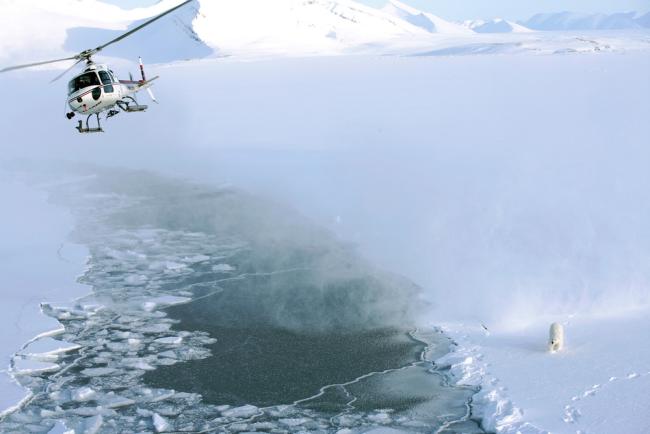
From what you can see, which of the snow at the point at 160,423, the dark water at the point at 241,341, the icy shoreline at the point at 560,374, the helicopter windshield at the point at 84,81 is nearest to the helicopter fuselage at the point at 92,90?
the helicopter windshield at the point at 84,81

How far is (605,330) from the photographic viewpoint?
40.4 ft

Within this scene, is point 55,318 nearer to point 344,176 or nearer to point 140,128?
point 344,176

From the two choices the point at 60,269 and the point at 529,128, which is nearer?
the point at 60,269

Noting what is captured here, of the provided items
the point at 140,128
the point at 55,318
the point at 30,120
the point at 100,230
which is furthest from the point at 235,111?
the point at 55,318

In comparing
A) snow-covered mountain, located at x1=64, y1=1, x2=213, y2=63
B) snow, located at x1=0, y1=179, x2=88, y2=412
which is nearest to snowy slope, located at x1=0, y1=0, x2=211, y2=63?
snow-covered mountain, located at x1=64, y1=1, x2=213, y2=63

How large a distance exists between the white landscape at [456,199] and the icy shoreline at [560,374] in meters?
0.03

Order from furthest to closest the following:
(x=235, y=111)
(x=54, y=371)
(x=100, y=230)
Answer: (x=235, y=111) → (x=100, y=230) → (x=54, y=371)

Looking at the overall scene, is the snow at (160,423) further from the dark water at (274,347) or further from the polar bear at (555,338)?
the polar bear at (555,338)

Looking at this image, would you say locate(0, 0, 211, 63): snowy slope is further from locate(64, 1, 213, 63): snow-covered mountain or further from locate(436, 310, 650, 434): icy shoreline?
locate(436, 310, 650, 434): icy shoreline

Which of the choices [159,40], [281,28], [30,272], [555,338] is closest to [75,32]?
[159,40]

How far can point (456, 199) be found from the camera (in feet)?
62.2

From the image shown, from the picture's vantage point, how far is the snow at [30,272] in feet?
41.1

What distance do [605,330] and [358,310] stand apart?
174 inches

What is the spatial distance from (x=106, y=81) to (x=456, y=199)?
348 inches
